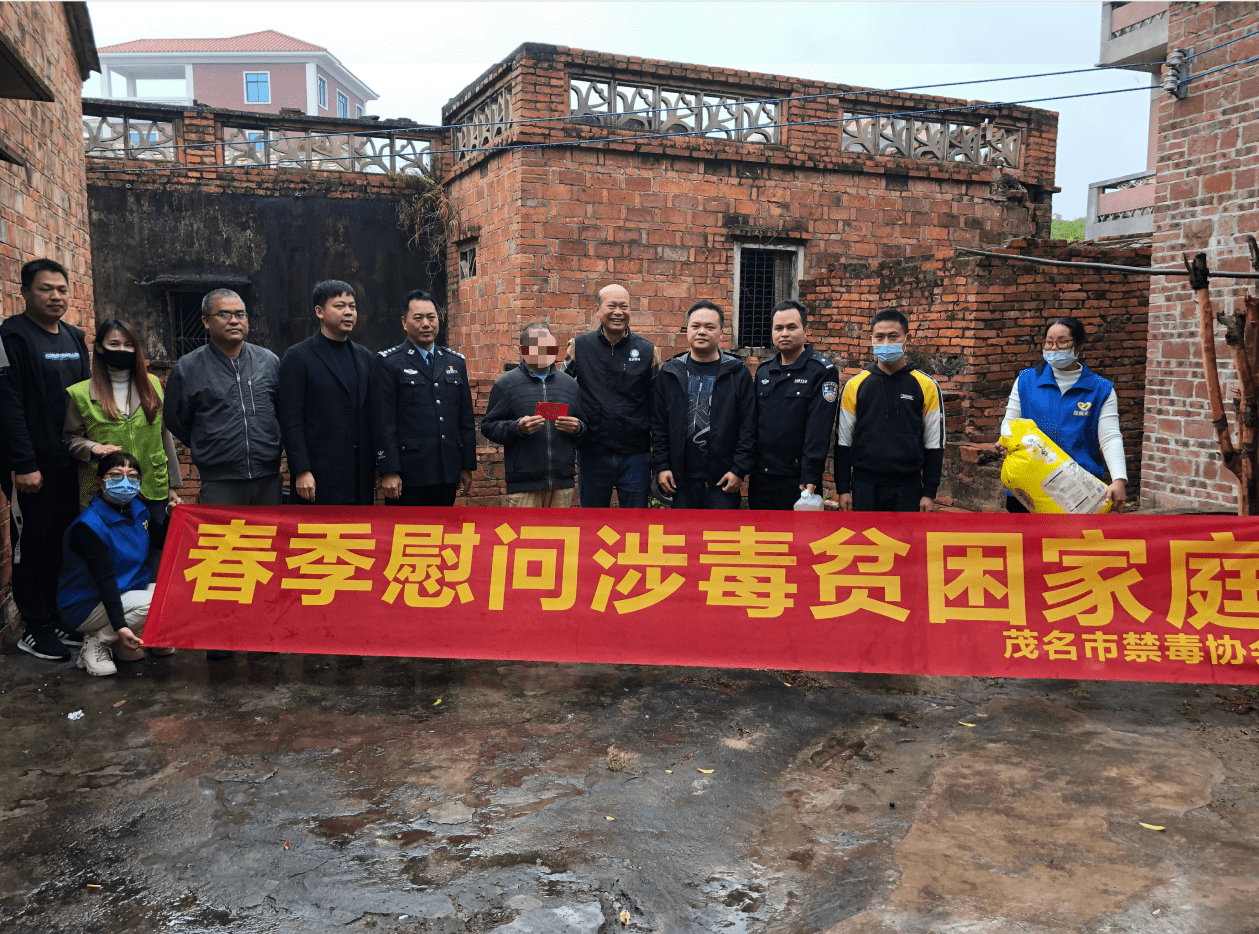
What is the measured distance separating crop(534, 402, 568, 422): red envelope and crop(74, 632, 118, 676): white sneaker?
7.96ft

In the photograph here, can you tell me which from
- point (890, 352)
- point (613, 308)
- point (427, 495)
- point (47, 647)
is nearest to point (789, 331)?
point (890, 352)

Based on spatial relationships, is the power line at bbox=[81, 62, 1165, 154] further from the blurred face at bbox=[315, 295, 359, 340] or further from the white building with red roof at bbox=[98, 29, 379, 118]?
the white building with red roof at bbox=[98, 29, 379, 118]

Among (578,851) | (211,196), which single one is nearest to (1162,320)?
(578,851)

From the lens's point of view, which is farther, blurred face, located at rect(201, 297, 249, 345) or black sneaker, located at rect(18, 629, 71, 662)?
black sneaker, located at rect(18, 629, 71, 662)

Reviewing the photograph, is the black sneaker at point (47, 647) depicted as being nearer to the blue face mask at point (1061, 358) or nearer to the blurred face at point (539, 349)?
the blurred face at point (539, 349)

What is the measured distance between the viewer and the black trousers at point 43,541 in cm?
468

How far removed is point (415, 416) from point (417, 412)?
0.08ft

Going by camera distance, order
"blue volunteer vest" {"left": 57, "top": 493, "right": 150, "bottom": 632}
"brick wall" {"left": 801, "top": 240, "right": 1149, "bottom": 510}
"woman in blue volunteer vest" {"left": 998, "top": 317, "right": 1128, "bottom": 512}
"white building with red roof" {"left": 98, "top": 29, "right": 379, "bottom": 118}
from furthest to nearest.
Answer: "white building with red roof" {"left": 98, "top": 29, "right": 379, "bottom": 118} → "brick wall" {"left": 801, "top": 240, "right": 1149, "bottom": 510} → "woman in blue volunteer vest" {"left": 998, "top": 317, "right": 1128, "bottom": 512} → "blue volunteer vest" {"left": 57, "top": 493, "right": 150, "bottom": 632}

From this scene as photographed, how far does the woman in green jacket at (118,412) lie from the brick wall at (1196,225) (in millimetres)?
7312

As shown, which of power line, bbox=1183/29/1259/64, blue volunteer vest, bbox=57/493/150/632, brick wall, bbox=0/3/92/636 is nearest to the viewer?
blue volunteer vest, bbox=57/493/150/632

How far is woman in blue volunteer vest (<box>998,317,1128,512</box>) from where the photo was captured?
184 inches

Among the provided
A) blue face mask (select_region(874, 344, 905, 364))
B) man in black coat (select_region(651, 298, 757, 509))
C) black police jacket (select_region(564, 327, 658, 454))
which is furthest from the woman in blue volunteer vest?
black police jacket (select_region(564, 327, 658, 454))

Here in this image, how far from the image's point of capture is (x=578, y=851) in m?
2.90

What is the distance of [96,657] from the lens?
4488 millimetres
